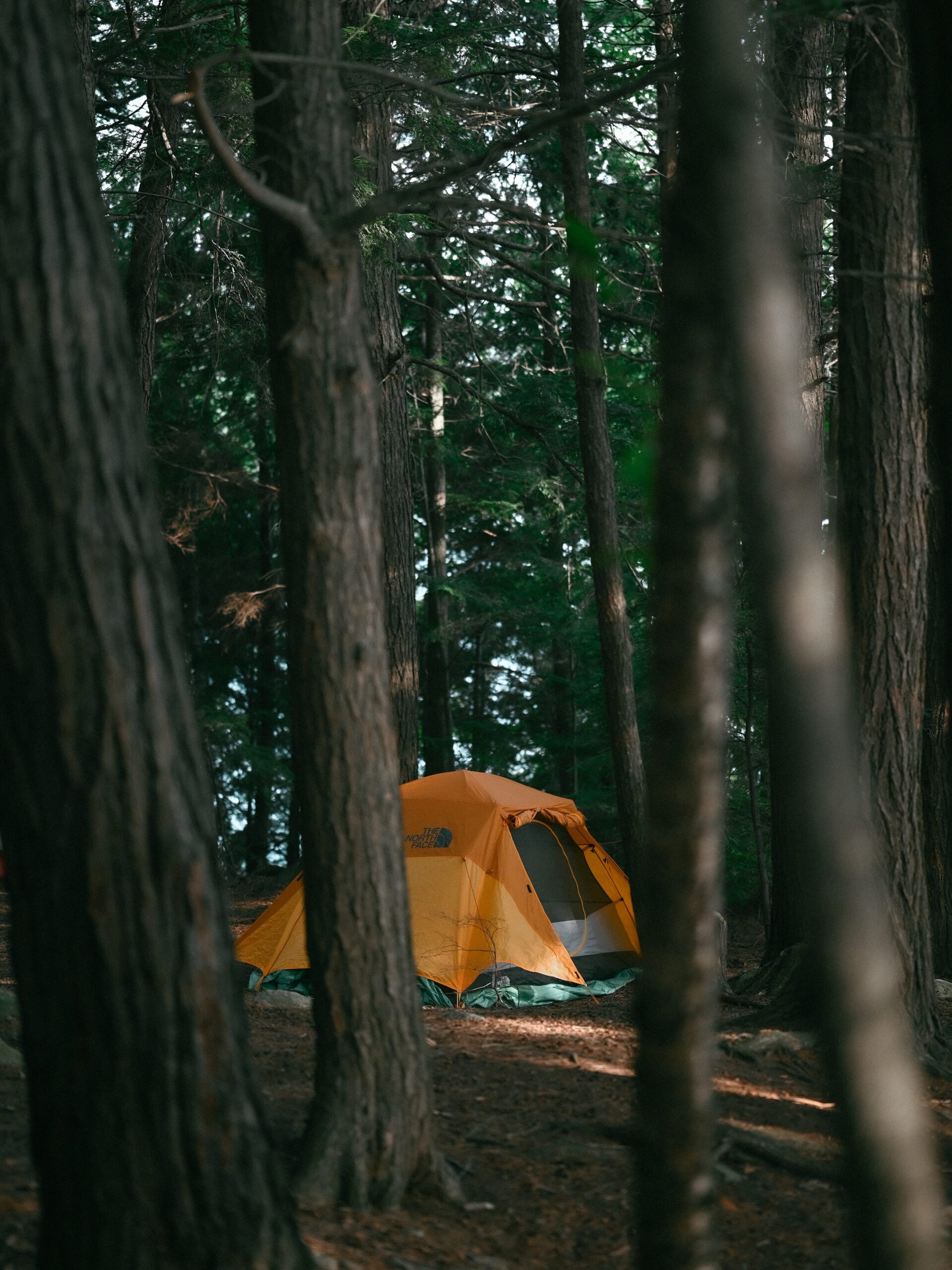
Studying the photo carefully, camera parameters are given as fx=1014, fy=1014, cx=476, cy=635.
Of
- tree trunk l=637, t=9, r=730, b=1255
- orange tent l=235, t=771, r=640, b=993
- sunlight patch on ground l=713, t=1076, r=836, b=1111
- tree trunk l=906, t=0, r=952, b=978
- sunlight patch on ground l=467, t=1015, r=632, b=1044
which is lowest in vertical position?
sunlight patch on ground l=467, t=1015, r=632, b=1044

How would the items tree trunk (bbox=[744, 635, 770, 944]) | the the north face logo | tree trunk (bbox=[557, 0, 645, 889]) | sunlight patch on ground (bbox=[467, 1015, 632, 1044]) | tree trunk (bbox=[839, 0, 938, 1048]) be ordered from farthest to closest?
1. tree trunk (bbox=[744, 635, 770, 944])
2. tree trunk (bbox=[557, 0, 645, 889])
3. the the north face logo
4. sunlight patch on ground (bbox=[467, 1015, 632, 1044])
5. tree trunk (bbox=[839, 0, 938, 1048])

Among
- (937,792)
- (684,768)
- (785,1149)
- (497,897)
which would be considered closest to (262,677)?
(497,897)

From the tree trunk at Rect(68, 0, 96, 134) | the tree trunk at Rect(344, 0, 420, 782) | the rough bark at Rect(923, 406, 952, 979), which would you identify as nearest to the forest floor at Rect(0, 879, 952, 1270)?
the rough bark at Rect(923, 406, 952, 979)

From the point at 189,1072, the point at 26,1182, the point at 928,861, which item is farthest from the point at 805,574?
the point at 928,861

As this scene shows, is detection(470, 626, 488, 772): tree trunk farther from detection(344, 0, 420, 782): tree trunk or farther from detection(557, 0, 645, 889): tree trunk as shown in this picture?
detection(557, 0, 645, 889): tree trunk

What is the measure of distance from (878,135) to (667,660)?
1838mm

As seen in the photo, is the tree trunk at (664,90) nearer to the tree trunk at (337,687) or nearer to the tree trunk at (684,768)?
the tree trunk at (337,687)

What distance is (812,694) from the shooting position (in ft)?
4.79

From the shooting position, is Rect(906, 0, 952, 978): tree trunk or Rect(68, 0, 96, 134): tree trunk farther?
Rect(68, 0, 96, 134): tree trunk

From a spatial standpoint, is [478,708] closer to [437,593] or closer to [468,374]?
[437,593]

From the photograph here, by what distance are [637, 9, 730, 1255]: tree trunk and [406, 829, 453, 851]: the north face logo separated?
239 inches

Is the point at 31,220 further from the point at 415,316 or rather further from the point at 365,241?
the point at 415,316

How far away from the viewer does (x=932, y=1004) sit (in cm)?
517

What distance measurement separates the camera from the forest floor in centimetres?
296
